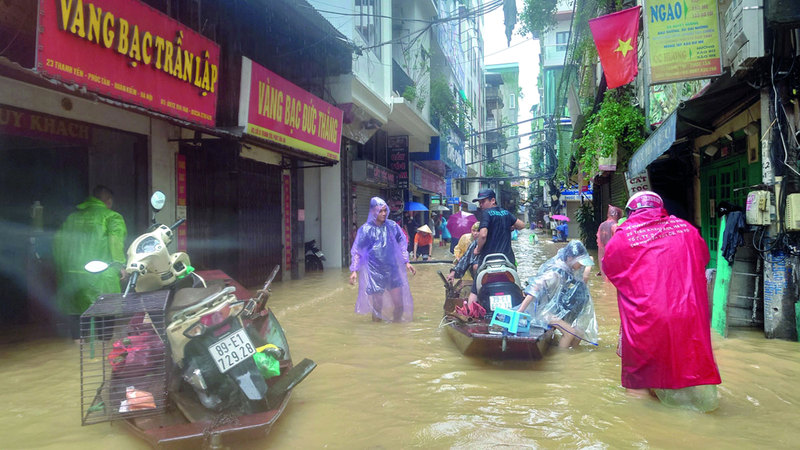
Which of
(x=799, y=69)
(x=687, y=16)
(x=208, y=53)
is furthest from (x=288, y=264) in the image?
(x=799, y=69)

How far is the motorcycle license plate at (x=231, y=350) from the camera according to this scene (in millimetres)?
3041

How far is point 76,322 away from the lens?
19.3 feet

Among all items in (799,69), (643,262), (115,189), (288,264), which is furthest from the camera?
(288,264)

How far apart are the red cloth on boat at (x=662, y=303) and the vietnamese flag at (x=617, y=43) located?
23.7ft

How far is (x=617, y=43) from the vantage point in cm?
998

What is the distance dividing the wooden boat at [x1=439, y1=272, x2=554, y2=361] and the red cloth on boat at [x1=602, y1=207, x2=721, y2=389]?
0.82 meters

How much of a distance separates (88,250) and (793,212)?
7.59 metres

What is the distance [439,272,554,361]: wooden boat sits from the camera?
4328 millimetres

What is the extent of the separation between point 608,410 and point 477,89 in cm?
4333

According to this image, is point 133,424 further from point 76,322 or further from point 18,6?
point 18,6

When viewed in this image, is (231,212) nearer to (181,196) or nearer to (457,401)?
(181,196)

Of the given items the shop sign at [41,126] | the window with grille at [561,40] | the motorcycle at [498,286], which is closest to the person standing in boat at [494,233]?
the motorcycle at [498,286]

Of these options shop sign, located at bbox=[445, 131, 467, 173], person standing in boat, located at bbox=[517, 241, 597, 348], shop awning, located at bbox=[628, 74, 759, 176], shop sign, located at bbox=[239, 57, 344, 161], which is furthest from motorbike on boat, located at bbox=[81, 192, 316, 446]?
shop sign, located at bbox=[445, 131, 467, 173]

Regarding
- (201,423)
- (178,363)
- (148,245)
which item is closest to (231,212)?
(148,245)
